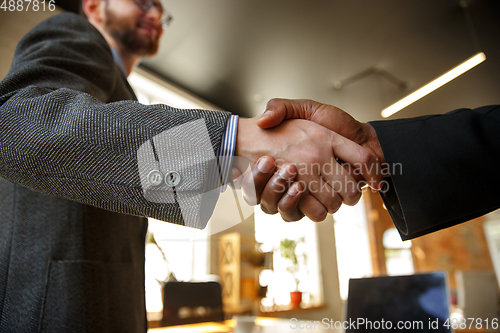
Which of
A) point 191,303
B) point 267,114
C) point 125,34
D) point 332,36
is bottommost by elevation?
point 191,303

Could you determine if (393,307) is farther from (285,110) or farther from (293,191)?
(285,110)

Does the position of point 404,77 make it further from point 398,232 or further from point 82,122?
point 82,122

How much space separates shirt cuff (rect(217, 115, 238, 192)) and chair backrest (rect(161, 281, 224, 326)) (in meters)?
1.33

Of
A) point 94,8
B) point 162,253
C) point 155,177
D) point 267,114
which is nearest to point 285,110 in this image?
point 267,114

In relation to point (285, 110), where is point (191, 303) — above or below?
below

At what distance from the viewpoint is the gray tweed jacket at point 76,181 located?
0.36m

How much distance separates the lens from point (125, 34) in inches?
40.9

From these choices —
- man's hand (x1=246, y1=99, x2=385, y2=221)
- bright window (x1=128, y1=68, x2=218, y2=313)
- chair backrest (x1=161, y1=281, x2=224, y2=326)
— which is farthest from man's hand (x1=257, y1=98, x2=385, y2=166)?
chair backrest (x1=161, y1=281, x2=224, y2=326)

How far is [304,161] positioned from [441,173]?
0.23m

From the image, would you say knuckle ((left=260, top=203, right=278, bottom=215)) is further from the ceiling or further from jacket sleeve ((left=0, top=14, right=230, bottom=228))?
the ceiling

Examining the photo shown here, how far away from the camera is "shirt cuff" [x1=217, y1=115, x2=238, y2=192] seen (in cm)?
41

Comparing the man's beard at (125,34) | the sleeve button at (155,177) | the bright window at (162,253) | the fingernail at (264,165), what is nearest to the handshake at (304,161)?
the fingernail at (264,165)

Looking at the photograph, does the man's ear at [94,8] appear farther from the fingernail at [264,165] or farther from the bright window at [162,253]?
the fingernail at [264,165]

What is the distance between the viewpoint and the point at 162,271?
191 cm
